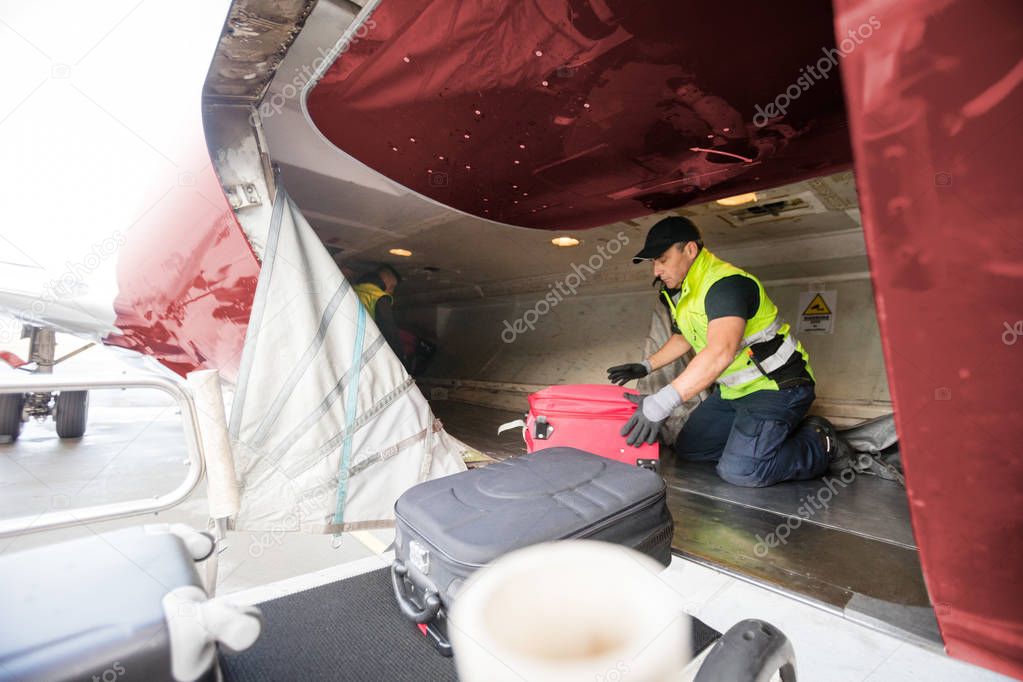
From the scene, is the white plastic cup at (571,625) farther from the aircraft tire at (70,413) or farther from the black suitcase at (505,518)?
the aircraft tire at (70,413)

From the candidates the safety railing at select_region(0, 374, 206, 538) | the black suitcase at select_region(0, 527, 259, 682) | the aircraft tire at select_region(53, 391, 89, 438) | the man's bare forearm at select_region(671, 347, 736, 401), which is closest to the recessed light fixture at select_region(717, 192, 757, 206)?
the man's bare forearm at select_region(671, 347, 736, 401)

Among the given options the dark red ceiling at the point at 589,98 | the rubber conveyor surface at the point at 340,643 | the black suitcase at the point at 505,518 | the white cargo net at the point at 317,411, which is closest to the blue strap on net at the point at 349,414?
the white cargo net at the point at 317,411

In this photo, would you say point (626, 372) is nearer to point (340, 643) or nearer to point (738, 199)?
point (738, 199)

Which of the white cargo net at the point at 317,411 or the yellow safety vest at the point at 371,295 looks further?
the yellow safety vest at the point at 371,295

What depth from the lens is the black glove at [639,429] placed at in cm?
178

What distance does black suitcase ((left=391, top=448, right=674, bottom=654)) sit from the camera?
1057 millimetres

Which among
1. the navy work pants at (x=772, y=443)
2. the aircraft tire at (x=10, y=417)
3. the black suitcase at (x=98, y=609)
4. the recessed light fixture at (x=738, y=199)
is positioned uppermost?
the recessed light fixture at (x=738, y=199)

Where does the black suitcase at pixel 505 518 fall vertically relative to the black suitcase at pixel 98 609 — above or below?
below

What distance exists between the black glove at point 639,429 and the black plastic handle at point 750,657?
1.03 metres

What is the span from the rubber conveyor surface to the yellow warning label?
9.61 ft

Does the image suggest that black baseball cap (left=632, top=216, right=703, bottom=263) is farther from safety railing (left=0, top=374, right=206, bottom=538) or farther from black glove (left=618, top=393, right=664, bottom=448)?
safety railing (left=0, top=374, right=206, bottom=538)

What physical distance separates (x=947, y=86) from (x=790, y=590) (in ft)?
4.19

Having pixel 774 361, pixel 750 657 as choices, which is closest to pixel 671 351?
pixel 774 361

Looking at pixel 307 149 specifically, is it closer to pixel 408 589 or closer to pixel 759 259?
pixel 408 589
